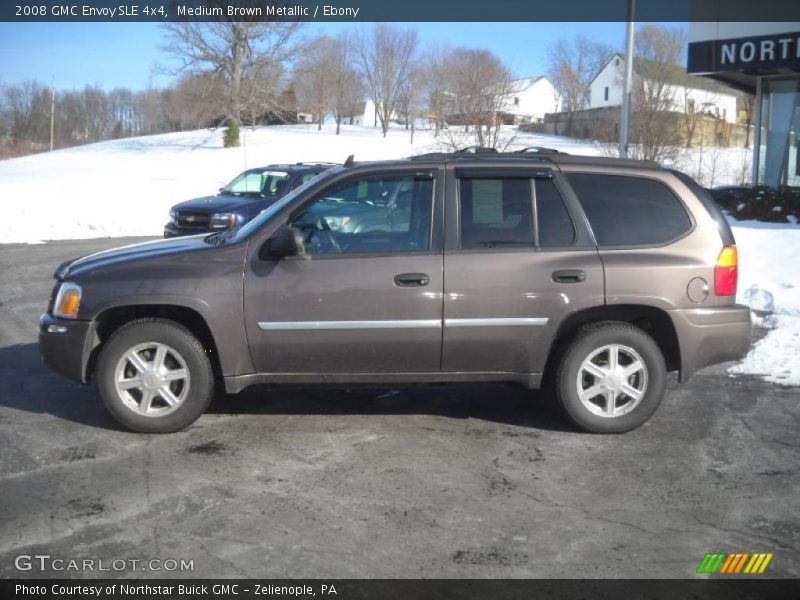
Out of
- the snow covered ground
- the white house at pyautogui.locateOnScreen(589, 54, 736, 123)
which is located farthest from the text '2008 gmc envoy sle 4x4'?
the white house at pyautogui.locateOnScreen(589, 54, 736, 123)

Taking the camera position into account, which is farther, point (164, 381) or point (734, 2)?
point (734, 2)

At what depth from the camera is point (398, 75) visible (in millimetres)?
63844

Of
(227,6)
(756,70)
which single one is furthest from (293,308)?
(227,6)

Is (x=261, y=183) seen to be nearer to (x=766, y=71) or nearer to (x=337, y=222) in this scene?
(x=337, y=222)

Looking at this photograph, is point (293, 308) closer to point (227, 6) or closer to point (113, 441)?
point (113, 441)

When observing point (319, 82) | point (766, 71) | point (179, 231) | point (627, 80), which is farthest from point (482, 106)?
point (319, 82)

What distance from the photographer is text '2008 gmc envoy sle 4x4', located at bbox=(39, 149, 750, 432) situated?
17.5ft

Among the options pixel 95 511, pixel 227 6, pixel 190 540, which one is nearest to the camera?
pixel 190 540

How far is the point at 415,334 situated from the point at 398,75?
201 ft

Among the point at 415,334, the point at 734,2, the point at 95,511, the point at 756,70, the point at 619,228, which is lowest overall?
the point at 95,511

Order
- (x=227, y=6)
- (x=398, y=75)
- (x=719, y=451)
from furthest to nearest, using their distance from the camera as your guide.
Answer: (x=398, y=75), (x=227, y=6), (x=719, y=451)

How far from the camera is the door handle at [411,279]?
532cm

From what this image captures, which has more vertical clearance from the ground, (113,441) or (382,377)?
(382,377)

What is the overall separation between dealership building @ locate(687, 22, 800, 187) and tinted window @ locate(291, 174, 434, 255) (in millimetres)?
13973
